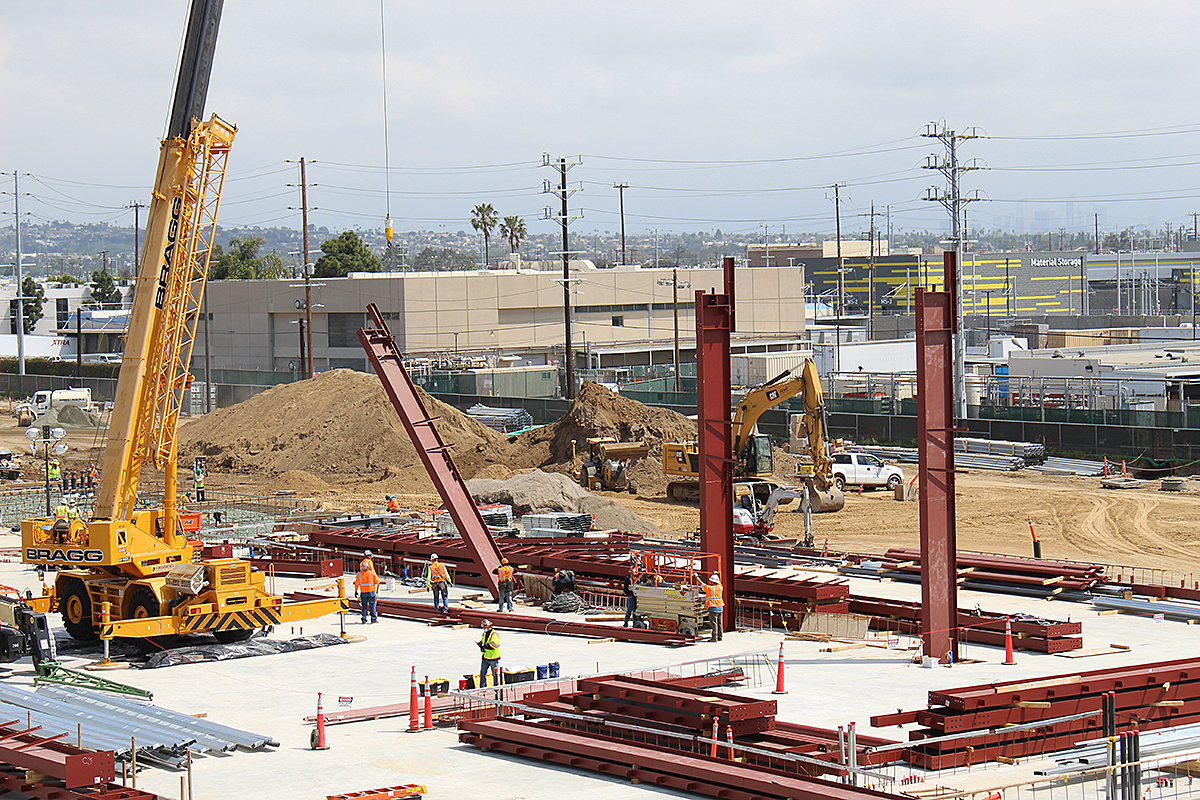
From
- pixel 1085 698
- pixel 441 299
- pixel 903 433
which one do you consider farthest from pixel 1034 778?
pixel 441 299

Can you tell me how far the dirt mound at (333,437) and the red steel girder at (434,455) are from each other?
2091 centimetres

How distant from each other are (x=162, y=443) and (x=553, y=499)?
19225 millimetres

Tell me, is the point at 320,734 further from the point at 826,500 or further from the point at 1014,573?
the point at 826,500

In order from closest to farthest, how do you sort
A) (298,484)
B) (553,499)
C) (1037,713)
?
(1037,713), (553,499), (298,484)

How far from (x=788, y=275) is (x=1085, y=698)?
308 ft

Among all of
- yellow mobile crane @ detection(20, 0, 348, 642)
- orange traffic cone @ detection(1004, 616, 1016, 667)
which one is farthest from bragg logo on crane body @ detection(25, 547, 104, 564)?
orange traffic cone @ detection(1004, 616, 1016, 667)

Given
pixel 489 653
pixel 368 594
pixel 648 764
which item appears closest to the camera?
pixel 648 764

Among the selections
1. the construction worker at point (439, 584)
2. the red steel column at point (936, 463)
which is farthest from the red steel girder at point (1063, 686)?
the construction worker at point (439, 584)

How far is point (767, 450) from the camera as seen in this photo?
45.1 m

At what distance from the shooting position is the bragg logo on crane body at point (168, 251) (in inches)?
976

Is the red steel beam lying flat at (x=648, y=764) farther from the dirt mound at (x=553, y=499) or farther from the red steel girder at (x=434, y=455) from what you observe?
the dirt mound at (x=553, y=499)

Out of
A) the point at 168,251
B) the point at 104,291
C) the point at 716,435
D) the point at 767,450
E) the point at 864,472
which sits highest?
the point at 104,291

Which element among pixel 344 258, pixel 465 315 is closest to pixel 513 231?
pixel 344 258

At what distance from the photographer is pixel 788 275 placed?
4331 inches
